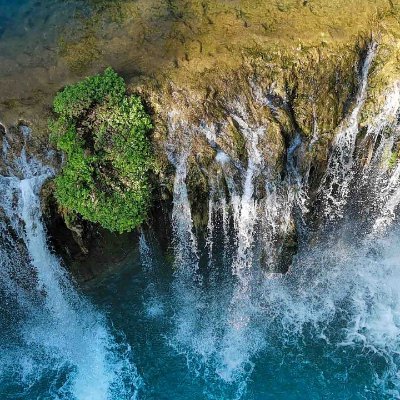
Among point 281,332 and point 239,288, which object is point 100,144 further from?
point 281,332

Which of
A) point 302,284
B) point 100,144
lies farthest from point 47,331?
point 302,284

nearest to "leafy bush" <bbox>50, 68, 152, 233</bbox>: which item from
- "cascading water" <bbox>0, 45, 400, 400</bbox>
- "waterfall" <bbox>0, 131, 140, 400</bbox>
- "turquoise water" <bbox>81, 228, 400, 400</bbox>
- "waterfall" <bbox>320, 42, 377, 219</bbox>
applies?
"cascading water" <bbox>0, 45, 400, 400</bbox>

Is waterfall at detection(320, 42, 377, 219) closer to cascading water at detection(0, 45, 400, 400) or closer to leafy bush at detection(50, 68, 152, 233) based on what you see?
cascading water at detection(0, 45, 400, 400)

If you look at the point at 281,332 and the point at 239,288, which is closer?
the point at 281,332

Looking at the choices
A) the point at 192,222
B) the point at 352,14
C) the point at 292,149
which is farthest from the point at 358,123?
the point at 192,222

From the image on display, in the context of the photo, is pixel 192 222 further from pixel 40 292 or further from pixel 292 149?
pixel 40 292

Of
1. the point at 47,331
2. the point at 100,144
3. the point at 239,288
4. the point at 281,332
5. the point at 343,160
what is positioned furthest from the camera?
the point at 239,288
